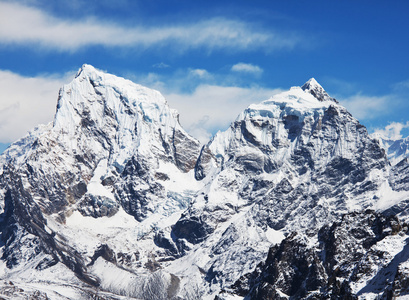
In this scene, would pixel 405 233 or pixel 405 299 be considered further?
pixel 405 233

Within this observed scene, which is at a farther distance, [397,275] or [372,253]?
[372,253]

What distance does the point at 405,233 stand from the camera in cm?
19125

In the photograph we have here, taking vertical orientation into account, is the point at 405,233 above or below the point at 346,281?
above

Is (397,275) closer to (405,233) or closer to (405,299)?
(405,299)

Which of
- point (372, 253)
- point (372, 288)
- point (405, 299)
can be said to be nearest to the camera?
point (405, 299)

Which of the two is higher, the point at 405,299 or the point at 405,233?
the point at 405,233

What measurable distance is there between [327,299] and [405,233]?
2692cm

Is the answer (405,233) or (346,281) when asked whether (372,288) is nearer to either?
(346,281)

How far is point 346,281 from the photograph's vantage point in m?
169

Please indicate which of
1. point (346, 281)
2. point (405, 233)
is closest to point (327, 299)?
point (346, 281)

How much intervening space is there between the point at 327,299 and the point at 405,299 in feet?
117

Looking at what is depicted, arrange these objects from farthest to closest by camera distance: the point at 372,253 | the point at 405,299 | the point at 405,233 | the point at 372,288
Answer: the point at 405,233 < the point at 372,253 < the point at 372,288 < the point at 405,299

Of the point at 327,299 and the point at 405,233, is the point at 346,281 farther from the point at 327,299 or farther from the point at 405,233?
the point at 405,233

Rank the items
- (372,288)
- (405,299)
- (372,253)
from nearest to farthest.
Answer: (405,299), (372,288), (372,253)
